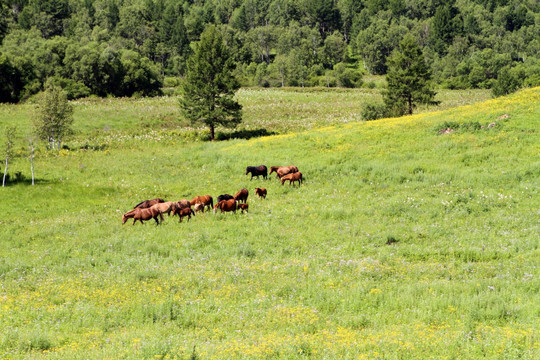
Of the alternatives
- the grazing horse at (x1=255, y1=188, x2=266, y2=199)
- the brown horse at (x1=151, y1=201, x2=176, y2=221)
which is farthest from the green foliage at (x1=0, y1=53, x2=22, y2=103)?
the grazing horse at (x1=255, y1=188, x2=266, y2=199)

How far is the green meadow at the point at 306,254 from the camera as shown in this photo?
9109 millimetres

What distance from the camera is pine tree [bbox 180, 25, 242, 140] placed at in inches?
2299

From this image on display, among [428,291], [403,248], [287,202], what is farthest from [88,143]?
[428,291]

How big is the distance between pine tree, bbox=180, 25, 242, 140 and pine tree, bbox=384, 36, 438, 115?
22.3 metres

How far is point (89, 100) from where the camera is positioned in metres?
93.9

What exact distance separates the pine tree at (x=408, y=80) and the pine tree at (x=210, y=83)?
877 inches

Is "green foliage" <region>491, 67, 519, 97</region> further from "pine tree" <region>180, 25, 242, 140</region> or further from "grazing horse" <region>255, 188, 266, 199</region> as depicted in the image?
"grazing horse" <region>255, 188, 266, 199</region>

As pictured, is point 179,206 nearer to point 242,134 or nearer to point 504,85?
point 242,134

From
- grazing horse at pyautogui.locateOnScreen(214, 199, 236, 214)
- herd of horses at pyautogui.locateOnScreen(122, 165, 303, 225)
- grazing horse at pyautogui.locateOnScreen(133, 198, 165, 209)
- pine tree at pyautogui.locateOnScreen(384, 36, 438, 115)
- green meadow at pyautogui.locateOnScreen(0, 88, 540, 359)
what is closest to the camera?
green meadow at pyautogui.locateOnScreen(0, 88, 540, 359)

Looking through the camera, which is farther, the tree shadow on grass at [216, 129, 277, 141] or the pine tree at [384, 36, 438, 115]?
the tree shadow on grass at [216, 129, 277, 141]

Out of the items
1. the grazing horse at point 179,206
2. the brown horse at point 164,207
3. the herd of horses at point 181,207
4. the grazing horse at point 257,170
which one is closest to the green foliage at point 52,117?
the grazing horse at point 257,170

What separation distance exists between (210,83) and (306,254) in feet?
155

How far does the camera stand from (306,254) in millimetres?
16469

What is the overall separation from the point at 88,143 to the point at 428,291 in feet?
180
